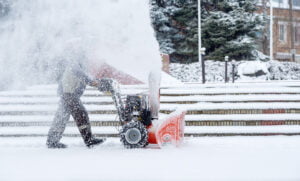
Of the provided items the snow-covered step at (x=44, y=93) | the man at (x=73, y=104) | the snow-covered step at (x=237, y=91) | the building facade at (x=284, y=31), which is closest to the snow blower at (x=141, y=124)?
the man at (x=73, y=104)

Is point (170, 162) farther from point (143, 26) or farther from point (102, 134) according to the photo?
point (143, 26)

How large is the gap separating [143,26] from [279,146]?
335 centimetres

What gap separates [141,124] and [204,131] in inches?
80.8

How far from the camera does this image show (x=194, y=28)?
64.3ft

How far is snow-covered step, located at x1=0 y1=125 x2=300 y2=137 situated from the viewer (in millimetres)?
6266

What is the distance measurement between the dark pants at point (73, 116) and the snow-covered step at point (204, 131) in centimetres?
137

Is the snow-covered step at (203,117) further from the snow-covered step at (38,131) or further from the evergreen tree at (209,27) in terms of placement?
the evergreen tree at (209,27)

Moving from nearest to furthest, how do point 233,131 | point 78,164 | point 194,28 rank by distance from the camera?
point 78,164, point 233,131, point 194,28

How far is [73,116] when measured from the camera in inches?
195

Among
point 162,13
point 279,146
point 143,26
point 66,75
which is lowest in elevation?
point 279,146

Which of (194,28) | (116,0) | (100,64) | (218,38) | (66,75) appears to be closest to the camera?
(66,75)

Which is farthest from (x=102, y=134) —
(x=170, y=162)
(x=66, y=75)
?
(x=170, y=162)

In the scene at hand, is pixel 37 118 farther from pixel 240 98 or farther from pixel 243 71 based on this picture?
pixel 243 71

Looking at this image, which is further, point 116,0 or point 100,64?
point 100,64
